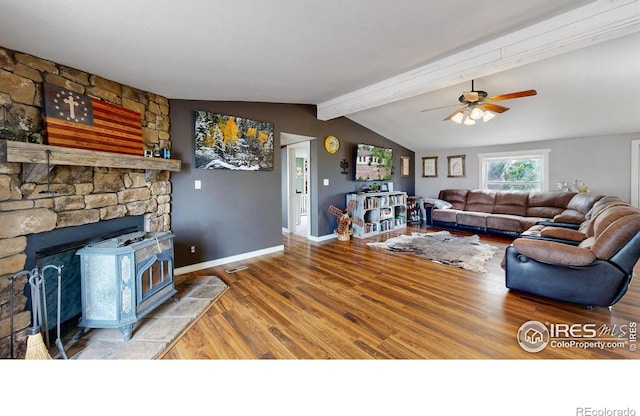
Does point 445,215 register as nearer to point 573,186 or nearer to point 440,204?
point 440,204

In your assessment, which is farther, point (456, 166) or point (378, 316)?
A: point (456, 166)

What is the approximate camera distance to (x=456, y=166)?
6.91 meters

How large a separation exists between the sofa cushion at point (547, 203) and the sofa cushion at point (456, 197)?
128cm

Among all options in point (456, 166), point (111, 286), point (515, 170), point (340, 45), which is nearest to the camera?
point (111, 286)

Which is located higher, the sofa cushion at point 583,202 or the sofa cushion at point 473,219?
the sofa cushion at point 583,202

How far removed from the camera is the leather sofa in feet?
7.11

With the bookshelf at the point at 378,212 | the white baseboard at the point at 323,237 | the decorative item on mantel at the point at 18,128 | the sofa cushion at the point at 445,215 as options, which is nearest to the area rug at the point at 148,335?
the decorative item on mantel at the point at 18,128

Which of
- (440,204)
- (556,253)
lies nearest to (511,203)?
(440,204)

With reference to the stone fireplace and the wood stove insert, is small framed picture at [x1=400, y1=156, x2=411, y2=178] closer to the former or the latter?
the stone fireplace

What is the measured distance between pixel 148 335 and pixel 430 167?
24.1 ft

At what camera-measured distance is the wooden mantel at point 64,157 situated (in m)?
1.67

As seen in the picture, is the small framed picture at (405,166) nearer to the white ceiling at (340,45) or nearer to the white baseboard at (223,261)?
the white ceiling at (340,45)

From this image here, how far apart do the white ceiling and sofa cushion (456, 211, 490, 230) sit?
8.21ft
